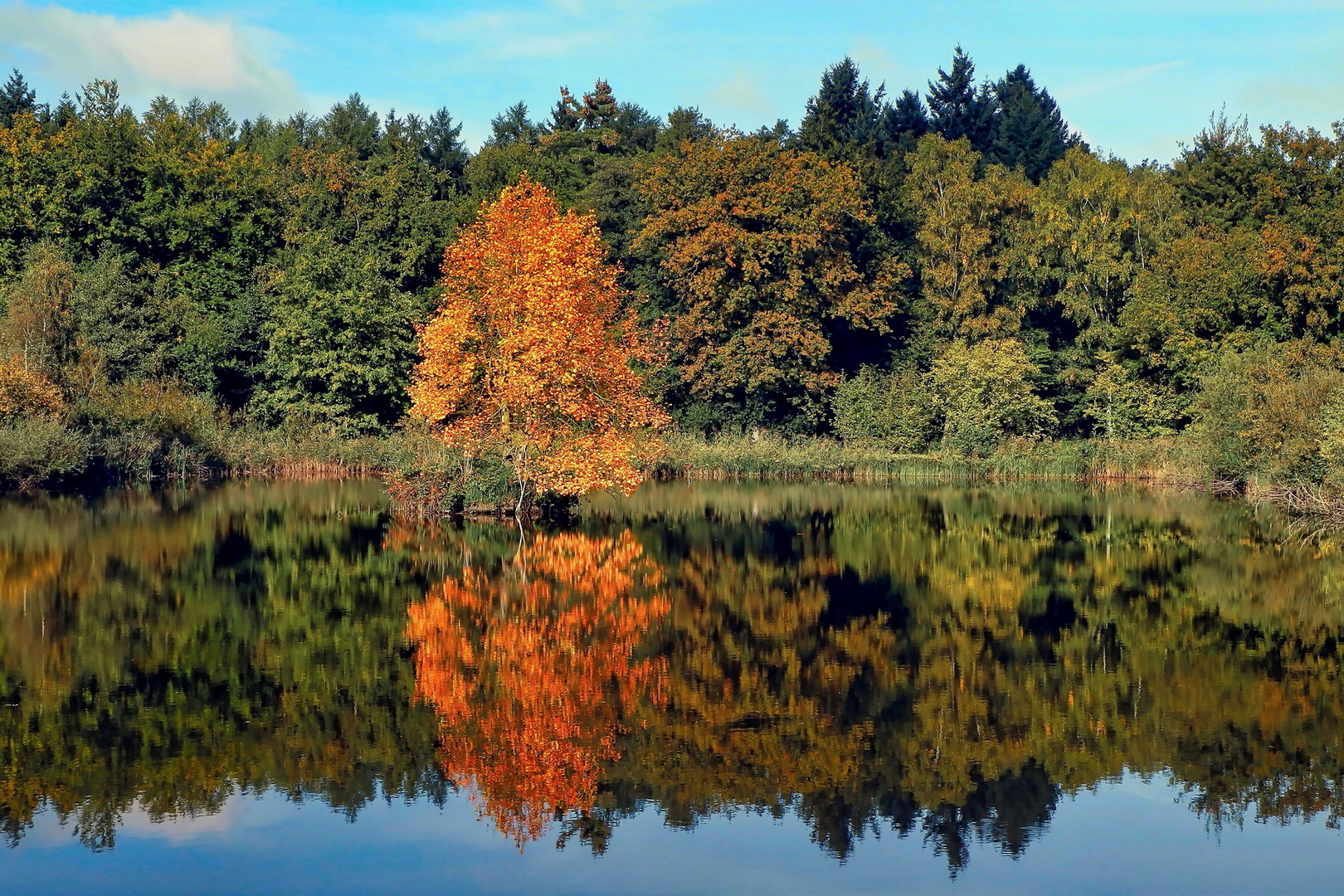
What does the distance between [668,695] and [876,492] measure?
32.4 m

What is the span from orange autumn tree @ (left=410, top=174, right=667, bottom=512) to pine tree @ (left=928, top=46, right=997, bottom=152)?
59.4 meters

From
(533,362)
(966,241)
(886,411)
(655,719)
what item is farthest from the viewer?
(966,241)

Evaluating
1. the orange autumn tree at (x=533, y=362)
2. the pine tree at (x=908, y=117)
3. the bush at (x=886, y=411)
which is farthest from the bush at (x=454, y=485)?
the pine tree at (x=908, y=117)

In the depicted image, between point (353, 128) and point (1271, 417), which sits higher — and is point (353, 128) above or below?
above

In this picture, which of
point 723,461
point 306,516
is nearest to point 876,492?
point 723,461

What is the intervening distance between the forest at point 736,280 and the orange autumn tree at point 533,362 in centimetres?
1870

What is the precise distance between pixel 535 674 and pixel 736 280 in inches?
1837

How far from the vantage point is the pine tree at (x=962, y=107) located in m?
88.1

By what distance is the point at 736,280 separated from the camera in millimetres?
61656

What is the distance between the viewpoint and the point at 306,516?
36.0m

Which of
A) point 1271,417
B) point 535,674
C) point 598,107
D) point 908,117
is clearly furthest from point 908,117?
point 535,674

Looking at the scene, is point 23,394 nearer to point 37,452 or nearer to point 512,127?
point 37,452

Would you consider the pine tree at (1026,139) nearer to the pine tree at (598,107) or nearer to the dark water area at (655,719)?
the pine tree at (598,107)

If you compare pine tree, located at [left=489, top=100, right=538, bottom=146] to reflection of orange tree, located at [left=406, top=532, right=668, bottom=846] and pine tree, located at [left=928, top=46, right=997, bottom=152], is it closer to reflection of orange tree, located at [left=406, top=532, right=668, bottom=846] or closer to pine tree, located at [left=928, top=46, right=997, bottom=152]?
pine tree, located at [left=928, top=46, right=997, bottom=152]
